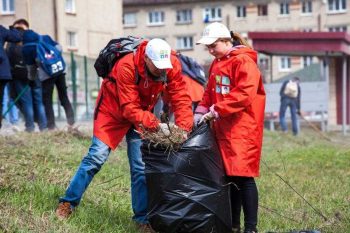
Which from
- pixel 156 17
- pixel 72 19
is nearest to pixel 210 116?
pixel 72 19

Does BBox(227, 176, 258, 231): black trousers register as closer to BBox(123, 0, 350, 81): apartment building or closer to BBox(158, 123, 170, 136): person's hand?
BBox(158, 123, 170, 136): person's hand

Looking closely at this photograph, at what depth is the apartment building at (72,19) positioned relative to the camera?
132 ft

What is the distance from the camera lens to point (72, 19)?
43000mm

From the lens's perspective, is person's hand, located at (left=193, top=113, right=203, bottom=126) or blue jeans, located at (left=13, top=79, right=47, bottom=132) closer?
person's hand, located at (left=193, top=113, right=203, bottom=126)

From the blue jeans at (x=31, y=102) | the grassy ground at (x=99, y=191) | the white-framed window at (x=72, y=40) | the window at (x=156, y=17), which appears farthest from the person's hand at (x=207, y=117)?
the window at (x=156, y=17)

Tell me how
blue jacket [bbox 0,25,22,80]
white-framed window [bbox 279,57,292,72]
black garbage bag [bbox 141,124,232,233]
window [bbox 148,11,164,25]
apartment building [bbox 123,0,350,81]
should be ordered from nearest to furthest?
black garbage bag [bbox 141,124,232,233] → blue jacket [bbox 0,25,22,80] → apartment building [bbox 123,0,350,81] → white-framed window [bbox 279,57,292,72] → window [bbox 148,11,164,25]

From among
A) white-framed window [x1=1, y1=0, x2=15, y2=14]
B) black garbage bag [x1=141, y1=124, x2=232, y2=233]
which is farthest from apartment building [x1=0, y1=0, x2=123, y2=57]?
black garbage bag [x1=141, y1=124, x2=232, y2=233]

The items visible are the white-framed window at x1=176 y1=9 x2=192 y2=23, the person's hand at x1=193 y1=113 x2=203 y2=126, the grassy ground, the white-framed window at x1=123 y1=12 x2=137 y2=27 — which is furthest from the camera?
the white-framed window at x1=123 y1=12 x2=137 y2=27

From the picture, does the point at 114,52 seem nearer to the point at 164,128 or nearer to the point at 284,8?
the point at 164,128

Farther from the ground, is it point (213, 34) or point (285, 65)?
point (213, 34)

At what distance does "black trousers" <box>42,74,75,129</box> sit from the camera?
38.1 feet

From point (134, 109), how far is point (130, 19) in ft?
203

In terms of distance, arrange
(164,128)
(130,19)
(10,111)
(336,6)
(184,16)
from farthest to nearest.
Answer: (130,19) → (184,16) → (336,6) → (10,111) → (164,128)

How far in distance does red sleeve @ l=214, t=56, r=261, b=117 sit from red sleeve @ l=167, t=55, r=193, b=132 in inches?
10.4
